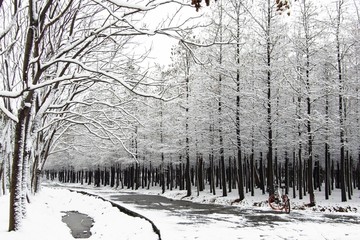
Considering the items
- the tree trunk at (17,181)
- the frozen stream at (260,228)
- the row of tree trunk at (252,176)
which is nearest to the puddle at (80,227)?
the frozen stream at (260,228)

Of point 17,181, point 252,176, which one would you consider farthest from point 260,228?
point 252,176

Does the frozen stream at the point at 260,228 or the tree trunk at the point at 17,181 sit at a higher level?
the tree trunk at the point at 17,181

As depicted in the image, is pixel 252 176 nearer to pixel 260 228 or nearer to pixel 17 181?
pixel 260 228

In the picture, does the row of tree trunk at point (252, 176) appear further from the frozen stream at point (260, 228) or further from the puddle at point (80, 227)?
the puddle at point (80, 227)

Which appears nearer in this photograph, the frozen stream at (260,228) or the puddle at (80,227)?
the frozen stream at (260,228)

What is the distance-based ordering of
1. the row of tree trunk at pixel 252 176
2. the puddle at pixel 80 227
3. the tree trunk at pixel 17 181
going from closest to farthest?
the tree trunk at pixel 17 181
the puddle at pixel 80 227
the row of tree trunk at pixel 252 176

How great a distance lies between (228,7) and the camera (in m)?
25.2

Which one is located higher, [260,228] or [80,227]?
[260,228]

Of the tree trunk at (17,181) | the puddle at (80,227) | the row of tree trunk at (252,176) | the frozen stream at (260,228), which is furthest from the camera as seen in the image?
the row of tree trunk at (252,176)

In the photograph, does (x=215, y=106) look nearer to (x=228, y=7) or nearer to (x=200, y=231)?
(x=228, y=7)

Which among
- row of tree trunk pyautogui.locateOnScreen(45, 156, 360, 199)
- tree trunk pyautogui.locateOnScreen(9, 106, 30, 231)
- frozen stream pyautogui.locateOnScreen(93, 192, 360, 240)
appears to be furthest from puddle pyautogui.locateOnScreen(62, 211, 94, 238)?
row of tree trunk pyautogui.locateOnScreen(45, 156, 360, 199)

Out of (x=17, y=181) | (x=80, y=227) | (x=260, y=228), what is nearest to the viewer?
(x=17, y=181)

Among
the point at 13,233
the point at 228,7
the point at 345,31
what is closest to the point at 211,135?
the point at 228,7

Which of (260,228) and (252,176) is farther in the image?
(252,176)
